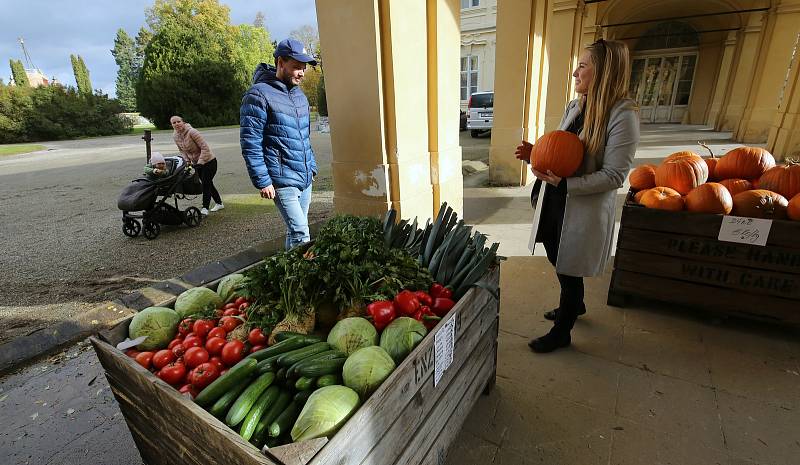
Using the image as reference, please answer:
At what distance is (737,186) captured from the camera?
9.46 feet

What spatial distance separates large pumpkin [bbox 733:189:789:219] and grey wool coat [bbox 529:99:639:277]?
105 centimetres

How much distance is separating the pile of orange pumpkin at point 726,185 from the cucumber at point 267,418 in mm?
2834

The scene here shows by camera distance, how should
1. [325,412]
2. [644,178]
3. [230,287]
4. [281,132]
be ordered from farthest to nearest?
[644,178]
[281,132]
[230,287]
[325,412]

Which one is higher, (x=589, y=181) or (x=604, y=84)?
(x=604, y=84)

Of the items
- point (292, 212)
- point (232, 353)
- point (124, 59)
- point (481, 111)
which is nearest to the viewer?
point (232, 353)

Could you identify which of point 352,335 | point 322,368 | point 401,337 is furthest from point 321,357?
point 401,337

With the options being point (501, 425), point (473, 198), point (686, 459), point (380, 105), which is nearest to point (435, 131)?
point (380, 105)

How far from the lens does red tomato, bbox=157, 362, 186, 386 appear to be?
136cm

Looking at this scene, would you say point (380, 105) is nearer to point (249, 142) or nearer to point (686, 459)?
point (249, 142)

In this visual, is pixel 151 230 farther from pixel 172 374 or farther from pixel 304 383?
pixel 304 383

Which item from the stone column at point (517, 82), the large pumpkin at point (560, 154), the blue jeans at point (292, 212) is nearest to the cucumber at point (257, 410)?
the large pumpkin at point (560, 154)

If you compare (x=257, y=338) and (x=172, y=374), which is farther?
(x=257, y=338)

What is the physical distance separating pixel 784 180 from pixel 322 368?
3.40m

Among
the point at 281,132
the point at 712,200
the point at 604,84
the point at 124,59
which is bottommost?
the point at 712,200
